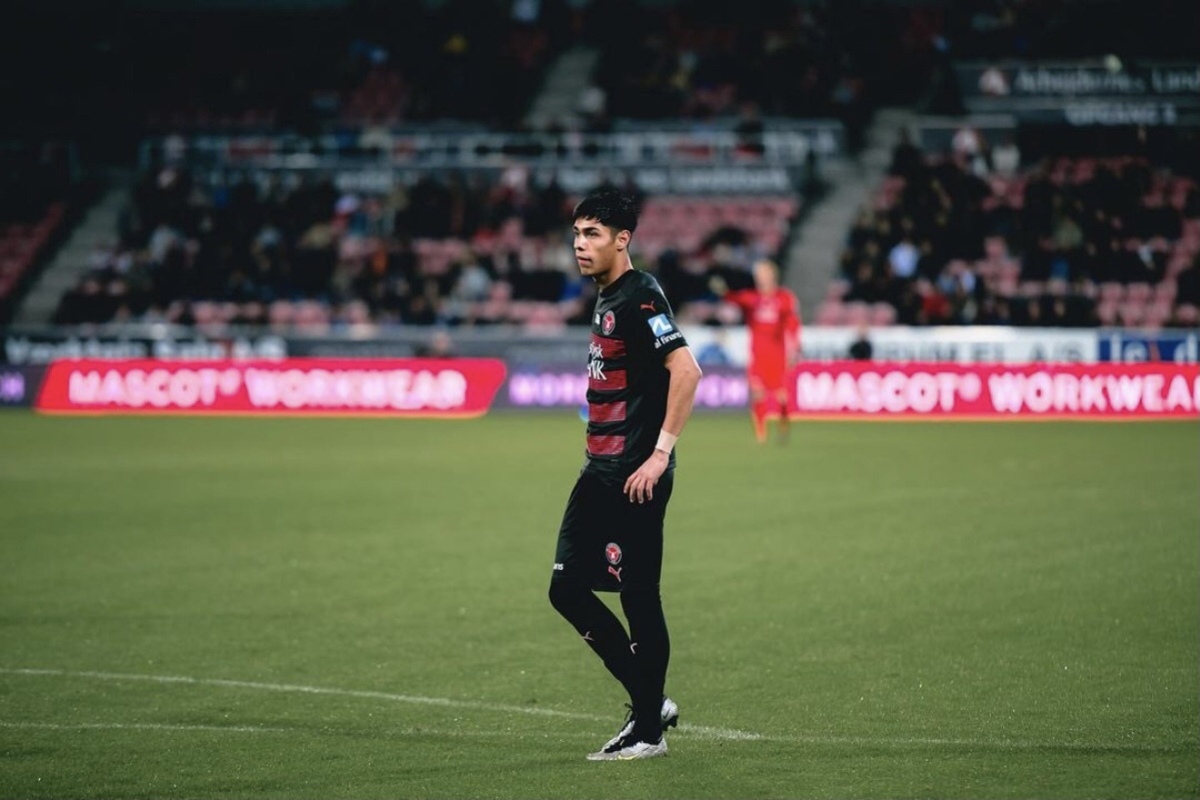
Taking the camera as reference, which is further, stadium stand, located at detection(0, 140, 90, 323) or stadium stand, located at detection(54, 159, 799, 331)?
stadium stand, located at detection(0, 140, 90, 323)

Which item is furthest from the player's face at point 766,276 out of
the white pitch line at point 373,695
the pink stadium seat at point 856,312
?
the white pitch line at point 373,695

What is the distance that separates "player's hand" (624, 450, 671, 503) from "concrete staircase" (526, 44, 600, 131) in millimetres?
31714

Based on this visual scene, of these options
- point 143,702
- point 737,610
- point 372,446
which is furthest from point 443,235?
point 143,702

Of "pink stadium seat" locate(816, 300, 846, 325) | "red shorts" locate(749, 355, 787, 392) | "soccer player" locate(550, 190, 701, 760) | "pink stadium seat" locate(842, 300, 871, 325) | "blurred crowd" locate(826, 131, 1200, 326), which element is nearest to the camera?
"soccer player" locate(550, 190, 701, 760)

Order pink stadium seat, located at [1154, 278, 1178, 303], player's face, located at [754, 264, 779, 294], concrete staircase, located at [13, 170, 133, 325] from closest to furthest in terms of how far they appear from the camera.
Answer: player's face, located at [754, 264, 779, 294] → pink stadium seat, located at [1154, 278, 1178, 303] → concrete staircase, located at [13, 170, 133, 325]

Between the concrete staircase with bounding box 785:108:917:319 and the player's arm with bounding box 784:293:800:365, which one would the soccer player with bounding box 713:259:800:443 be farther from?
the concrete staircase with bounding box 785:108:917:319

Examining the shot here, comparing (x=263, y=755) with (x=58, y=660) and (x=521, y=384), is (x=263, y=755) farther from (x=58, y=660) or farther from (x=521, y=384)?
(x=521, y=384)

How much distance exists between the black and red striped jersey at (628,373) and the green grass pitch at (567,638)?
3.60 ft

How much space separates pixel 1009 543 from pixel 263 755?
7217 millimetres

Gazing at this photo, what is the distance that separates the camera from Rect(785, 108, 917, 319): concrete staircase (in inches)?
1283

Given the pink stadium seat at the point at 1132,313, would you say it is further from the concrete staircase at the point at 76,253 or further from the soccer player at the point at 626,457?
the soccer player at the point at 626,457

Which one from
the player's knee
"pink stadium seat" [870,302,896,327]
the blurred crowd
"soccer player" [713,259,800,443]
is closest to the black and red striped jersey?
the player's knee

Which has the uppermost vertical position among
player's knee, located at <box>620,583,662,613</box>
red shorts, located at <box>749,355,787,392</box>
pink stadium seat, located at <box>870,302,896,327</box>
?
pink stadium seat, located at <box>870,302,896,327</box>

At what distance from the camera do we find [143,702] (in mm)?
7379
